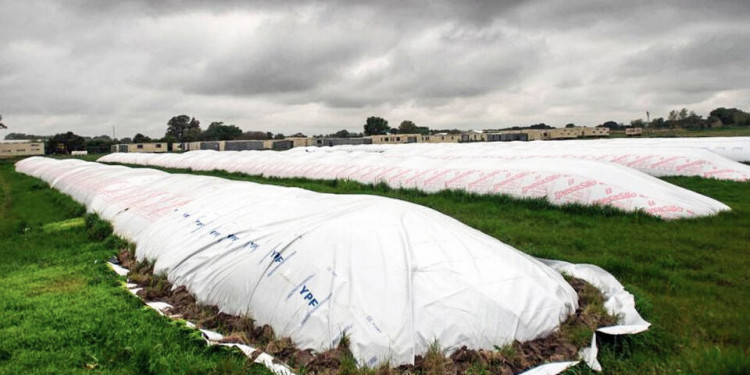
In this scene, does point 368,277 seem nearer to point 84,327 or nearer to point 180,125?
point 84,327

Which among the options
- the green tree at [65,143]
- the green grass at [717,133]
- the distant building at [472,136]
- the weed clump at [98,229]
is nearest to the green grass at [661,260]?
the weed clump at [98,229]

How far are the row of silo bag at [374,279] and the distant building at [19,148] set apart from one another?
337ft

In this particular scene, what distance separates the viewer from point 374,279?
4.59 metres

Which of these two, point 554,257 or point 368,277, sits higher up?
point 368,277

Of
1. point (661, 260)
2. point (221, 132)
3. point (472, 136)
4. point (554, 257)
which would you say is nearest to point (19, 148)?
point (221, 132)

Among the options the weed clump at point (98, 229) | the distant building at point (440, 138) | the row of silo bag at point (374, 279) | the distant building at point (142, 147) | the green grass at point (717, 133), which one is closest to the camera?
the row of silo bag at point (374, 279)

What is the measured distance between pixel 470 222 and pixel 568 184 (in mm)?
3448

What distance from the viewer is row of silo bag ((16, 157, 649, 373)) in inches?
167

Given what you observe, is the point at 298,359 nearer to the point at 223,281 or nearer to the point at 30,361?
the point at 223,281

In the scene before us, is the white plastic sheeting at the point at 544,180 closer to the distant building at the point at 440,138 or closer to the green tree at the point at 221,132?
the distant building at the point at 440,138

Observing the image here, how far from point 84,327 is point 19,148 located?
104876 millimetres

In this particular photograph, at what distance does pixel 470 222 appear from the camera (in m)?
10.6

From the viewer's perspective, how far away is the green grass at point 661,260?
4.34m

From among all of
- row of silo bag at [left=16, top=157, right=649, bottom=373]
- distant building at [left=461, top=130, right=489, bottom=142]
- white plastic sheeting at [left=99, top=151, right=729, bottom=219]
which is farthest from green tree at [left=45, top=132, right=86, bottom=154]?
row of silo bag at [left=16, top=157, right=649, bottom=373]
